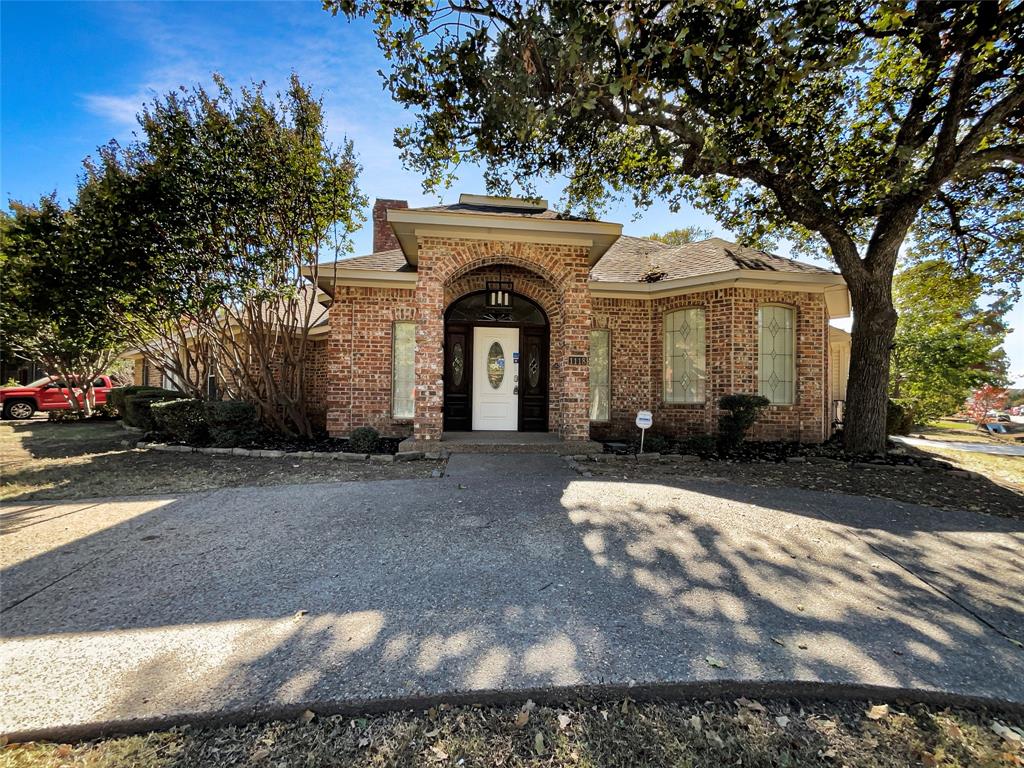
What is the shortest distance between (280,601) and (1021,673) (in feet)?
13.4

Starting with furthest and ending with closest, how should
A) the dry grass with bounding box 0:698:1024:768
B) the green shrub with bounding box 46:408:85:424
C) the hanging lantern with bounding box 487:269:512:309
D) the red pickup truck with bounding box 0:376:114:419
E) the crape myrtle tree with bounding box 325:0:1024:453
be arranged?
the red pickup truck with bounding box 0:376:114:419
the green shrub with bounding box 46:408:85:424
the hanging lantern with bounding box 487:269:512:309
the crape myrtle tree with bounding box 325:0:1024:453
the dry grass with bounding box 0:698:1024:768

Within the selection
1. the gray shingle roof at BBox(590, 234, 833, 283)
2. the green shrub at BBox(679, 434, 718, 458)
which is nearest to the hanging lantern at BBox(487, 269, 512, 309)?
the gray shingle roof at BBox(590, 234, 833, 283)

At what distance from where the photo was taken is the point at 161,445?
26.8 ft

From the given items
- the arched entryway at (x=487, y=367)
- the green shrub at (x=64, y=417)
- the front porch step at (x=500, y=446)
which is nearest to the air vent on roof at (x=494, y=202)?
the arched entryway at (x=487, y=367)

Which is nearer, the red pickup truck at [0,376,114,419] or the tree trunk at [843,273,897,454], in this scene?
the tree trunk at [843,273,897,454]

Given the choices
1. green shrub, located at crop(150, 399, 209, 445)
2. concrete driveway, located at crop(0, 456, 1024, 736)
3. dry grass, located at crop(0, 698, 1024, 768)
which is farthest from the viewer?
green shrub, located at crop(150, 399, 209, 445)

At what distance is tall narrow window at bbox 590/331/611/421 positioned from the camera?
391 inches

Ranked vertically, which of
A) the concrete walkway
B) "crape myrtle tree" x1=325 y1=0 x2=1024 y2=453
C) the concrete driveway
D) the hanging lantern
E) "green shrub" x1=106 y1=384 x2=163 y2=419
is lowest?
the concrete walkway

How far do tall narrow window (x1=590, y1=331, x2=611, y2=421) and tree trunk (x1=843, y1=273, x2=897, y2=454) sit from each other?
14.5ft

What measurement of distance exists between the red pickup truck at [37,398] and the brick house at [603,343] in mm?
12873

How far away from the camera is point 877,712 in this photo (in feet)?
6.34

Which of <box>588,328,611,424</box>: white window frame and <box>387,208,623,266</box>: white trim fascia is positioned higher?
<box>387,208,623,266</box>: white trim fascia

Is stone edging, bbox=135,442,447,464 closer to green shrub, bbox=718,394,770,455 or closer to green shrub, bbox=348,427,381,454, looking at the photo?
green shrub, bbox=348,427,381,454

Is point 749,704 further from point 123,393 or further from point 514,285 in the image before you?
point 123,393
